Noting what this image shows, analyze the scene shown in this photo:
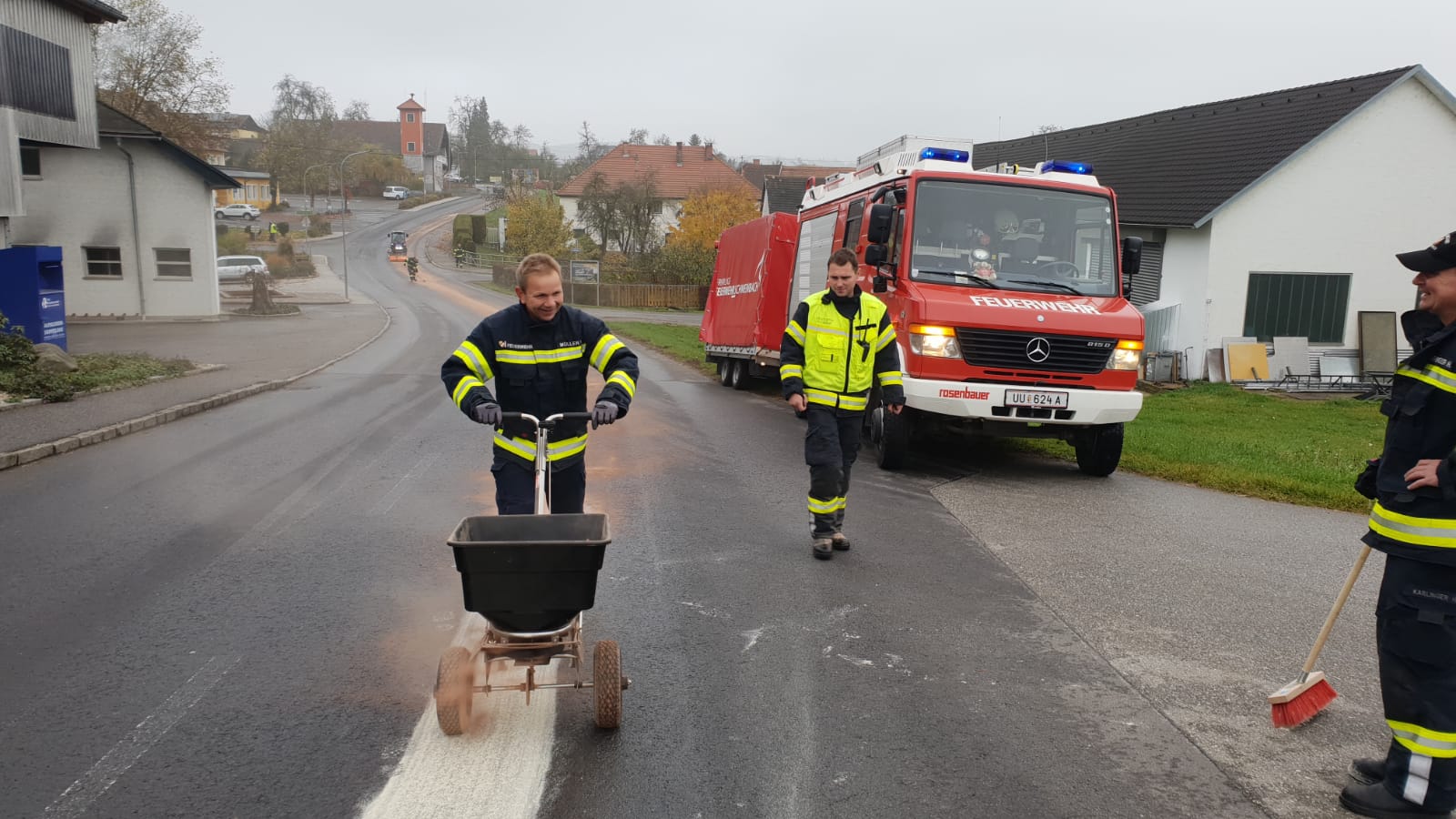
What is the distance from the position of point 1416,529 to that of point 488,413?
3.53 m

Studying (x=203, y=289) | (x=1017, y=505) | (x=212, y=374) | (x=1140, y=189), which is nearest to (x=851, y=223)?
(x=1017, y=505)

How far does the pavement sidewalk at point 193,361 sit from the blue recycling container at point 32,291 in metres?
1.75

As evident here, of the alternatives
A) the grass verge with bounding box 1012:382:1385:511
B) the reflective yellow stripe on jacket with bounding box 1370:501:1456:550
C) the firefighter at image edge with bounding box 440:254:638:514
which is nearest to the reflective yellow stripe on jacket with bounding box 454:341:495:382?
the firefighter at image edge with bounding box 440:254:638:514

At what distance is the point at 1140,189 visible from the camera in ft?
77.3

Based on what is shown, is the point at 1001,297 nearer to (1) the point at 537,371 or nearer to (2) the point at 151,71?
(1) the point at 537,371

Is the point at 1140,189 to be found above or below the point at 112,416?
above

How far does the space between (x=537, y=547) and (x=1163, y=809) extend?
2398 mm

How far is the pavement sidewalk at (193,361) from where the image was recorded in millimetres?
11227

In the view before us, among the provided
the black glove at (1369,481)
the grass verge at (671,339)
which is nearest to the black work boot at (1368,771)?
the black glove at (1369,481)

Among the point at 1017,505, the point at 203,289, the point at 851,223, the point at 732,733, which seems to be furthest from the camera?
the point at 203,289

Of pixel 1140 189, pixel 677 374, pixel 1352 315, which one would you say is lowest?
pixel 677 374

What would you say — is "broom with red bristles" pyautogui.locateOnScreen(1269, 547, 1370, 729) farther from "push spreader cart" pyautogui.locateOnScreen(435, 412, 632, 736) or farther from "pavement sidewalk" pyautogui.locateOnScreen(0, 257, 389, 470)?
"pavement sidewalk" pyautogui.locateOnScreen(0, 257, 389, 470)

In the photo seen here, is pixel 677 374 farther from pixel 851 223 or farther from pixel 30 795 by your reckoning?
pixel 30 795

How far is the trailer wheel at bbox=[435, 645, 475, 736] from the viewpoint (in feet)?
12.9
